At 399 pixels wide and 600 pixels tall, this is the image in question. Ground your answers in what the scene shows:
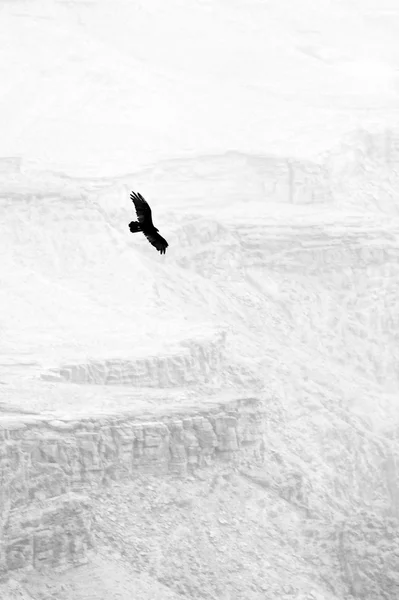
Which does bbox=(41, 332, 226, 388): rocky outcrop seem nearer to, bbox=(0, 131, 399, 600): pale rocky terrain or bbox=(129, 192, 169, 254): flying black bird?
bbox=(0, 131, 399, 600): pale rocky terrain

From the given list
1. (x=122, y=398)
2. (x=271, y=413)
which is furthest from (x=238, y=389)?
(x=122, y=398)

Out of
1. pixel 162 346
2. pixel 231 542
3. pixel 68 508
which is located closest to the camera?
pixel 68 508

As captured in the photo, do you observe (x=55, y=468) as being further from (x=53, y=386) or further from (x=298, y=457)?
(x=298, y=457)

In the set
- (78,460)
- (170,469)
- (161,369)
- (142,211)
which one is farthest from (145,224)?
(161,369)

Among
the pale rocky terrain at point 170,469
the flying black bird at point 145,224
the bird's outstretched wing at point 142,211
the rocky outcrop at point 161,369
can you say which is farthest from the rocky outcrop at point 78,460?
the bird's outstretched wing at point 142,211

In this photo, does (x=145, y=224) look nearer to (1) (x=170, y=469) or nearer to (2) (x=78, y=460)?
(2) (x=78, y=460)

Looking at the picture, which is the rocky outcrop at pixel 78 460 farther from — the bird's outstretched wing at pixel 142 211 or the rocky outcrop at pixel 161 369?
the bird's outstretched wing at pixel 142 211

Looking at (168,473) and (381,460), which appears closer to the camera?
(168,473)

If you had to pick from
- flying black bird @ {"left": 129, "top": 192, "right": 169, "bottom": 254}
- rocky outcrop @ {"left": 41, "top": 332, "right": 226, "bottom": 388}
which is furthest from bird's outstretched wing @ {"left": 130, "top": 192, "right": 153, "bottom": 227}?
→ rocky outcrop @ {"left": 41, "top": 332, "right": 226, "bottom": 388}

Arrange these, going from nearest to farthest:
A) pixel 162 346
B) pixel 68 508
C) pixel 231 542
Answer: pixel 68 508, pixel 231 542, pixel 162 346
